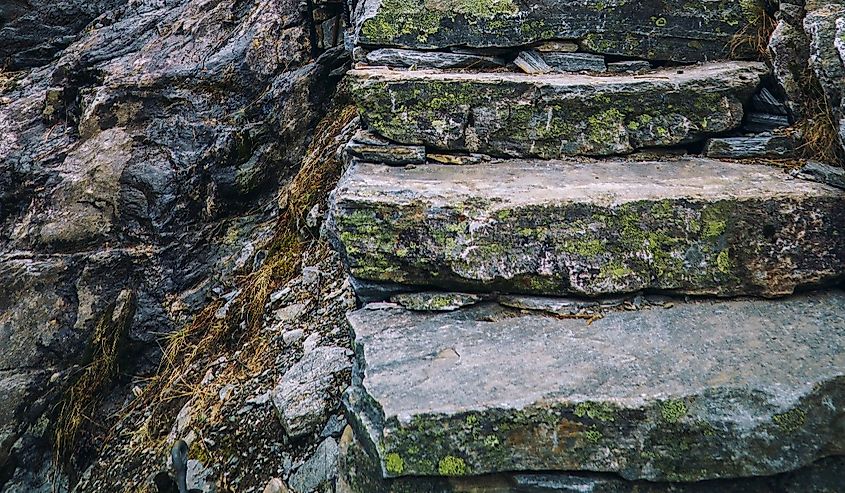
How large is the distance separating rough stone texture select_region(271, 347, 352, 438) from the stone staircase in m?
0.77

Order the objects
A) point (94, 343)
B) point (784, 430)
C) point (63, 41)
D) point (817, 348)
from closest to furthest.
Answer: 1. point (784, 430)
2. point (817, 348)
3. point (94, 343)
4. point (63, 41)

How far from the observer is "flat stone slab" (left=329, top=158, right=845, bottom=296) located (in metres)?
3.41

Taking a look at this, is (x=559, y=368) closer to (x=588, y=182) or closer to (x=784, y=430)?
(x=784, y=430)

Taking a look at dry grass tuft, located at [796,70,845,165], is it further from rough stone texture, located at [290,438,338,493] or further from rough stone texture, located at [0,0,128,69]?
rough stone texture, located at [0,0,128,69]

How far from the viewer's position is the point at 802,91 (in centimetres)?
398

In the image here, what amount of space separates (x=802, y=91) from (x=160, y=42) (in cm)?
616

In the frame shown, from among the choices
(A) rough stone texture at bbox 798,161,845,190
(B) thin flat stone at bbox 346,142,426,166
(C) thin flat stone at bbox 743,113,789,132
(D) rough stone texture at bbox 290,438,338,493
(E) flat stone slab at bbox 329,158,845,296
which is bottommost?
(D) rough stone texture at bbox 290,438,338,493

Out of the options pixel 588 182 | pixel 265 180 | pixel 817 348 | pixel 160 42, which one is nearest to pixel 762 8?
pixel 588 182

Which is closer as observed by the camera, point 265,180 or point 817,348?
point 817,348

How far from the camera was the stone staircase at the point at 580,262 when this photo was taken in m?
2.82

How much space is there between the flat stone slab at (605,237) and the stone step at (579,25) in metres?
1.48

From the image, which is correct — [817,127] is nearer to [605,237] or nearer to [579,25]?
[605,237]

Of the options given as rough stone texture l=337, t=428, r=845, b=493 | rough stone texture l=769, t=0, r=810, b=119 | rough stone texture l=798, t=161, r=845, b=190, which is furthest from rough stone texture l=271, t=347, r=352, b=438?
rough stone texture l=769, t=0, r=810, b=119

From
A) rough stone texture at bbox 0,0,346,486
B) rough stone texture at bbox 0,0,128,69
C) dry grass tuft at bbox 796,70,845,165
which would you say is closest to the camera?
dry grass tuft at bbox 796,70,845,165
